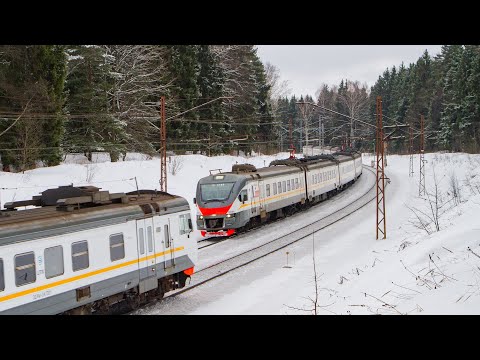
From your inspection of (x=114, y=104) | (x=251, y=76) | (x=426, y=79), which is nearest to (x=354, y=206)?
(x=114, y=104)

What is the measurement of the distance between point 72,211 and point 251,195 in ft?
52.2

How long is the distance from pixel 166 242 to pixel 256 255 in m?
7.56

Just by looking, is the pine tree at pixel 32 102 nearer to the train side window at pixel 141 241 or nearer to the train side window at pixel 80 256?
the train side window at pixel 141 241

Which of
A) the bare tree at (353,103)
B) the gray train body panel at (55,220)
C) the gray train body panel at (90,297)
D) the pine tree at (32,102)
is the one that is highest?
the bare tree at (353,103)

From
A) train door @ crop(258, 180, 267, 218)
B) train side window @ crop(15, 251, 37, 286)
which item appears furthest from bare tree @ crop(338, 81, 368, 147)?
train side window @ crop(15, 251, 37, 286)

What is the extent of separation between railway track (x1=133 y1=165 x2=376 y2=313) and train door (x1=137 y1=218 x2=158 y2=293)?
1013 millimetres

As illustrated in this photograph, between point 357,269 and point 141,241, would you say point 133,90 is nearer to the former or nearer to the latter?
point 357,269

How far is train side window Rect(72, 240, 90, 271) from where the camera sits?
37.7 ft

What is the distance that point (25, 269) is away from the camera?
33.4ft

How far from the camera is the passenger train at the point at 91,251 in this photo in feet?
33.3

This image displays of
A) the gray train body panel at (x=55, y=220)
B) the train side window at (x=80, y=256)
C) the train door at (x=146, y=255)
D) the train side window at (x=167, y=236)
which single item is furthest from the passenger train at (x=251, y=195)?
the train side window at (x=80, y=256)

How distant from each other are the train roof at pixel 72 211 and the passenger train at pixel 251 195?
9944 mm

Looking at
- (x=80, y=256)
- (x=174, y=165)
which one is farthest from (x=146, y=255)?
(x=174, y=165)

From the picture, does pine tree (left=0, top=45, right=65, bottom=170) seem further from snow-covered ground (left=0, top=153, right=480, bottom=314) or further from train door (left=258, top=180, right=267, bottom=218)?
train door (left=258, top=180, right=267, bottom=218)
